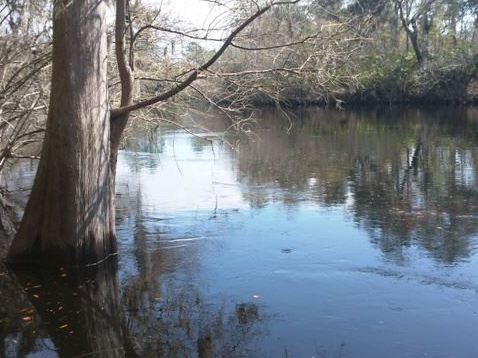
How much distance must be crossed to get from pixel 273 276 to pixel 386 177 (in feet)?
32.4

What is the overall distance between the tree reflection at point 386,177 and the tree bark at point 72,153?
15.8ft

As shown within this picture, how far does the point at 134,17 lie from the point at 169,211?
190 inches

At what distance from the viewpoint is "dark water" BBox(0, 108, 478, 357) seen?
6.95 m

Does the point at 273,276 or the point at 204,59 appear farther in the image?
the point at 204,59

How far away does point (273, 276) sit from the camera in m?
9.30

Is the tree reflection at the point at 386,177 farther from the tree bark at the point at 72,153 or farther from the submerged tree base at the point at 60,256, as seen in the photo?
the tree bark at the point at 72,153

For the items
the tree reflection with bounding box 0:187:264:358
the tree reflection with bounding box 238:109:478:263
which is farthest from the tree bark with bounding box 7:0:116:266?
the tree reflection with bounding box 238:109:478:263

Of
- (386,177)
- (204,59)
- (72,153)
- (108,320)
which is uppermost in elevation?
(204,59)

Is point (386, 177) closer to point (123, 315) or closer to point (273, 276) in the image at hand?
point (273, 276)

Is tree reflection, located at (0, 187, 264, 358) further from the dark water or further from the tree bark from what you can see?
A: the tree bark

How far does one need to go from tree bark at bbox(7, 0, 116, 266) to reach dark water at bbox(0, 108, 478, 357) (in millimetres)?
490

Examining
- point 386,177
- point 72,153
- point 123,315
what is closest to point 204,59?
point 72,153

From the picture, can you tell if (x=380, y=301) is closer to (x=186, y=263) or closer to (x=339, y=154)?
(x=186, y=263)

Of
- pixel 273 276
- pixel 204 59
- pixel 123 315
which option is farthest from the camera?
pixel 204 59
